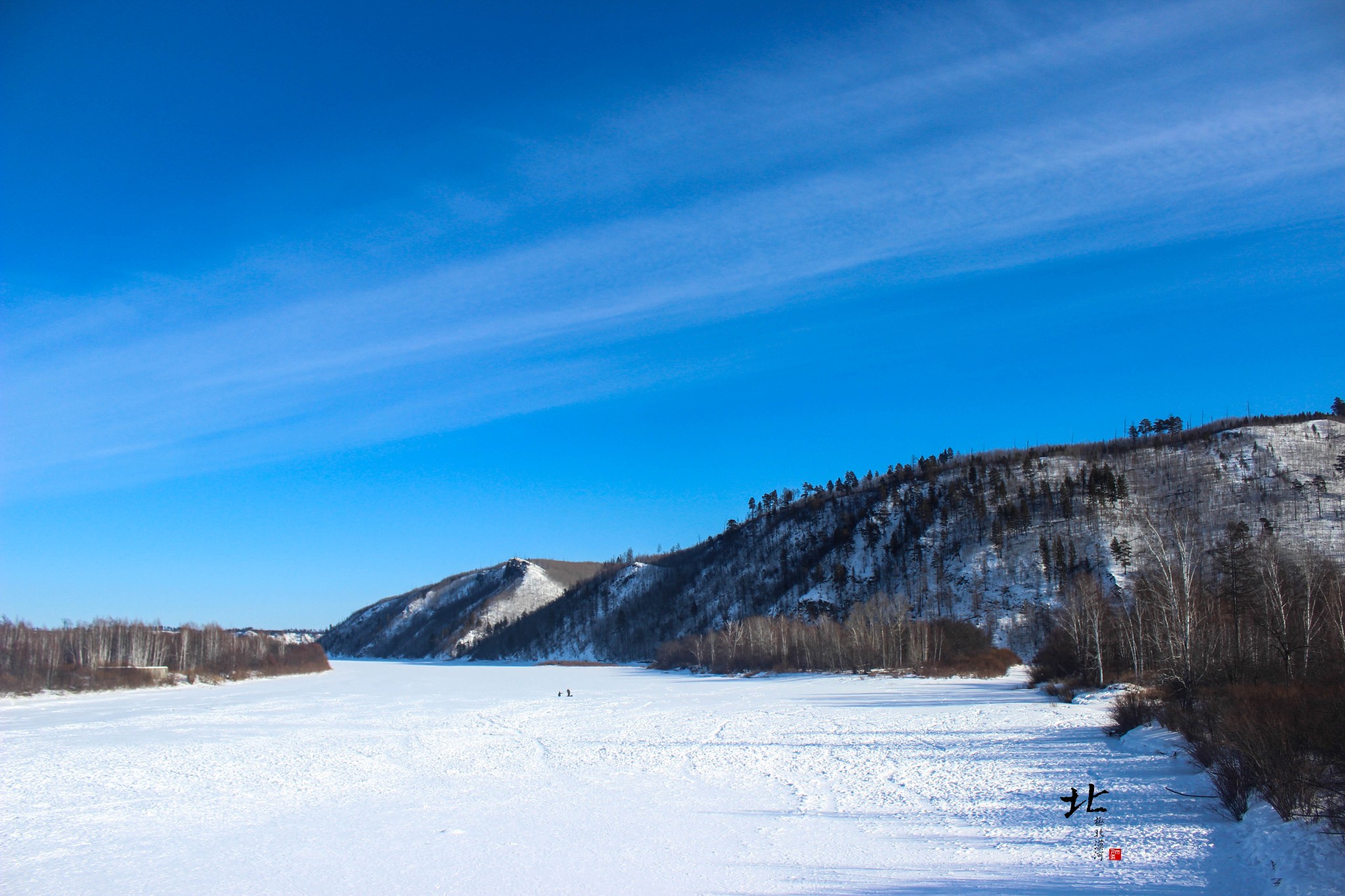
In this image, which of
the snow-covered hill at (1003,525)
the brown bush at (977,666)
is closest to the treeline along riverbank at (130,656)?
the snow-covered hill at (1003,525)

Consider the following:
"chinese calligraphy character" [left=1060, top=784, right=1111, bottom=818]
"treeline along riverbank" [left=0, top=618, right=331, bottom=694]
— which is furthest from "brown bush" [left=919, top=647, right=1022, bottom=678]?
"treeline along riverbank" [left=0, top=618, right=331, bottom=694]

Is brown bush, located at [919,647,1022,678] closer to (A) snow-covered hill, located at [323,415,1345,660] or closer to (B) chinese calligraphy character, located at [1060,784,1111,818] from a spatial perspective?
(A) snow-covered hill, located at [323,415,1345,660]

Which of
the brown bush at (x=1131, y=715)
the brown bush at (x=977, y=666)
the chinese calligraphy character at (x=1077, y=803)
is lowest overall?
the brown bush at (x=977, y=666)

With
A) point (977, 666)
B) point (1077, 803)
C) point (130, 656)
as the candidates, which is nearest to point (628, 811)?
point (1077, 803)

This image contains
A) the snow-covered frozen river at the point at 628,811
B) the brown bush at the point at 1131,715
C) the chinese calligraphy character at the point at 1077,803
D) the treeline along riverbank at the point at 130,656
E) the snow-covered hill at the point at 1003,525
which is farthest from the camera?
the snow-covered hill at the point at 1003,525

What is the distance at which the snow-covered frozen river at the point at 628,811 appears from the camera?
1121 cm

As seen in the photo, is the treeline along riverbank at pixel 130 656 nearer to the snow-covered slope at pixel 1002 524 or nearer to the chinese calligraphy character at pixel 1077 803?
the snow-covered slope at pixel 1002 524

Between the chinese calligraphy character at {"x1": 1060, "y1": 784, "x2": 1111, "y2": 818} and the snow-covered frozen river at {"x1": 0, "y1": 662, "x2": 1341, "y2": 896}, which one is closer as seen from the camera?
the snow-covered frozen river at {"x1": 0, "y1": 662, "x2": 1341, "y2": 896}

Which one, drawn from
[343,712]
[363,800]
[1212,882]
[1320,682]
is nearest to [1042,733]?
[1320,682]

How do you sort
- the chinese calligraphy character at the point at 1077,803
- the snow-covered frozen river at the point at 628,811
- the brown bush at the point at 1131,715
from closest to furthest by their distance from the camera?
the snow-covered frozen river at the point at 628,811 → the chinese calligraphy character at the point at 1077,803 → the brown bush at the point at 1131,715

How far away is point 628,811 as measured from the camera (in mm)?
15625

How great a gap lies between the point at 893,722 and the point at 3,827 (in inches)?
1024

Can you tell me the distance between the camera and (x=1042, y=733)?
82.5 feet

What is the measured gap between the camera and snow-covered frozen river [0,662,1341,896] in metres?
11.2
